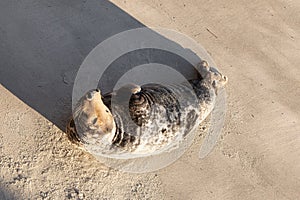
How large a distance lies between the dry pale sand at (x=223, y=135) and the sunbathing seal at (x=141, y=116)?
0.38 meters

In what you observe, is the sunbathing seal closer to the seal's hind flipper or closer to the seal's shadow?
the seal's hind flipper

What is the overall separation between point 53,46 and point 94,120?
1622 mm

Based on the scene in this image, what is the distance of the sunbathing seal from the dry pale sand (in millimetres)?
385

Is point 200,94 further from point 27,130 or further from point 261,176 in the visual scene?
point 27,130

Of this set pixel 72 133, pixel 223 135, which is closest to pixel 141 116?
pixel 72 133

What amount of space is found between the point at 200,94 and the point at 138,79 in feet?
2.43

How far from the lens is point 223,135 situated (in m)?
5.15

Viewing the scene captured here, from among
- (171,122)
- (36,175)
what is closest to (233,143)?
(171,122)

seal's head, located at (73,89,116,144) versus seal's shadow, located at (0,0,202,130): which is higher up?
seal's head, located at (73,89,116,144)

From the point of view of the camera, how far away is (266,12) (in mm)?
5727

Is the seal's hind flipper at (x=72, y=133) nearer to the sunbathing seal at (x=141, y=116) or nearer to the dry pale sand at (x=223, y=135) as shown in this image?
the sunbathing seal at (x=141, y=116)

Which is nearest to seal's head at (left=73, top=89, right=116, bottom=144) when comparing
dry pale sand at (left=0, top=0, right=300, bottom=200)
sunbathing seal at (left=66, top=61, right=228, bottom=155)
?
sunbathing seal at (left=66, top=61, right=228, bottom=155)

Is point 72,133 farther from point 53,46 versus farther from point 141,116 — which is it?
point 53,46

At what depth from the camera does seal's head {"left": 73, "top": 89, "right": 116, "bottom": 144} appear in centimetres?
360
